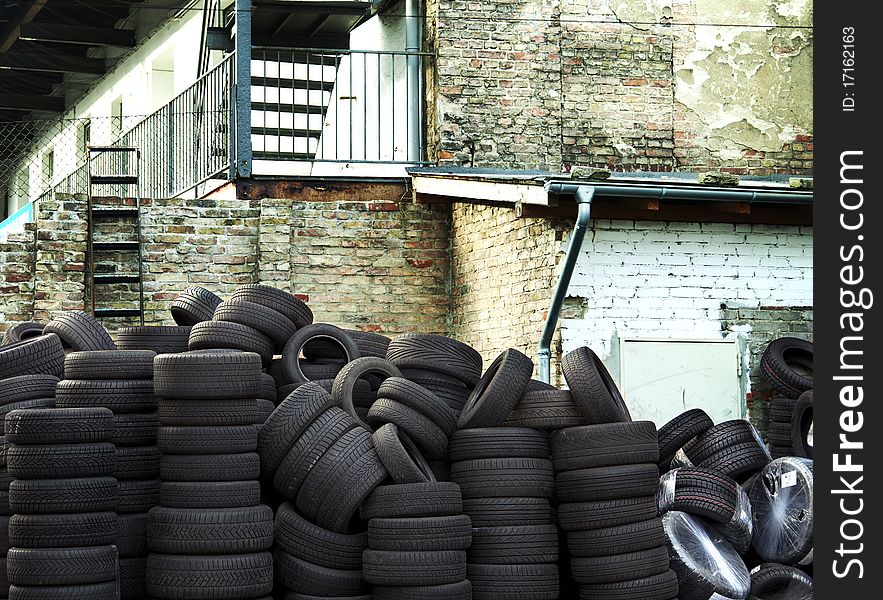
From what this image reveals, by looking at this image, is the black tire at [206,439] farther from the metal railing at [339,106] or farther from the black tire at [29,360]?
the metal railing at [339,106]

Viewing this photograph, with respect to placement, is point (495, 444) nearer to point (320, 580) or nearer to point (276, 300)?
point (320, 580)

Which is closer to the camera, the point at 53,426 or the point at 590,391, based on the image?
the point at 53,426

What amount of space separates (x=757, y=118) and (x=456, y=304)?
13.0 ft

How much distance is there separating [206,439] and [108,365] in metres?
0.99

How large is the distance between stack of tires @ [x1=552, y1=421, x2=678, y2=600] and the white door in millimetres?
2307

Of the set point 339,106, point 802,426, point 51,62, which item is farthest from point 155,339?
point 51,62

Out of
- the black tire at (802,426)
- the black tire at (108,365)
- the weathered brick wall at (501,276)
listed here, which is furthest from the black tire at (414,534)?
the black tire at (802,426)

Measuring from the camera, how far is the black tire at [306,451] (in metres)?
7.12

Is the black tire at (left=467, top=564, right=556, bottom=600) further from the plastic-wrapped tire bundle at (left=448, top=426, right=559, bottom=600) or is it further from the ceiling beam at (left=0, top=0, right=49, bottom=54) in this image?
the ceiling beam at (left=0, top=0, right=49, bottom=54)

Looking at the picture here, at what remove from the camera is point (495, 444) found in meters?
7.45

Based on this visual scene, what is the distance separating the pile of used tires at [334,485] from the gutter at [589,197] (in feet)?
4.73

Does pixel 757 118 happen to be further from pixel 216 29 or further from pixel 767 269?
pixel 216 29
